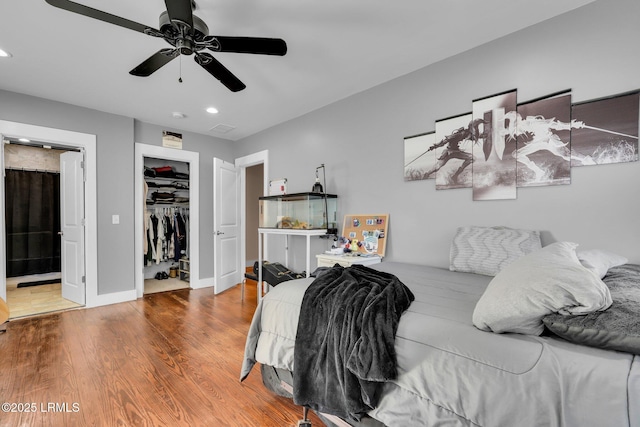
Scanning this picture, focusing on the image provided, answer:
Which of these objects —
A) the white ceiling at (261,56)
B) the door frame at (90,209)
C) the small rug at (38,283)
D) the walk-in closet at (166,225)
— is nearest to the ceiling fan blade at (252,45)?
the white ceiling at (261,56)

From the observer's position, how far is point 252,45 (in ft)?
5.88

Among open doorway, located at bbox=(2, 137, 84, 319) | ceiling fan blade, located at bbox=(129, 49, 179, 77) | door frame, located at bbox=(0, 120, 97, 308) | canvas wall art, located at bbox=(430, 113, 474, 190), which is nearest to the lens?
ceiling fan blade, located at bbox=(129, 49, 179, 77)

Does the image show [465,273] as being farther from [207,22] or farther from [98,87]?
[98,87]

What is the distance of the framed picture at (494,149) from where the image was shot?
7.01 ft

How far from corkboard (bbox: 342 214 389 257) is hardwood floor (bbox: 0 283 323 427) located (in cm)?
146

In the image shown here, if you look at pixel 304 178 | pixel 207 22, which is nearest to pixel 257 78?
pixel 207 22

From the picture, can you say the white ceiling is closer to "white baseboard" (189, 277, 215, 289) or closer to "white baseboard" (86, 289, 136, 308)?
"white baseboard" (86, 289, 136, 308)

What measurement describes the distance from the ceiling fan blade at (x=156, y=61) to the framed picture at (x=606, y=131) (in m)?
2.64

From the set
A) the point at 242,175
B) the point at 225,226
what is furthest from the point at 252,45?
the point at 242,175

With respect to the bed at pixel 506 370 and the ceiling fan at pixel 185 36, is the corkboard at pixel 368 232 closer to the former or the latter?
the bed at pixel 506 370

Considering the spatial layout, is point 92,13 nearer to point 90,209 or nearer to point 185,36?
point 185,36

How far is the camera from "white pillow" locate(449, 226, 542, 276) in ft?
6.36

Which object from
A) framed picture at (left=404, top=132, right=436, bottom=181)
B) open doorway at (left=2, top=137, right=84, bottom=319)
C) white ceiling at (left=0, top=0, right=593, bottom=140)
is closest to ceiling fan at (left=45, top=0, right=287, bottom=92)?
white ceiling at (left=0, top=0, right=593, bottom=140)

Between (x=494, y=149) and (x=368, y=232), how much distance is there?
1.36 m
